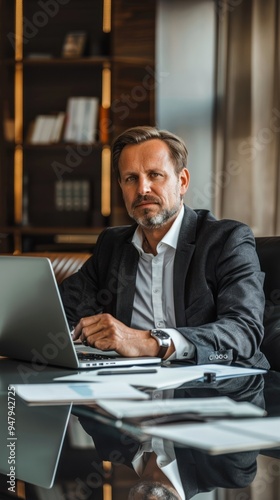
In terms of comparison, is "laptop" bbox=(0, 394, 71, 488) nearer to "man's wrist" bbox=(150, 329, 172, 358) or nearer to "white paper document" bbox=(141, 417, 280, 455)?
"white paper document" bbox=(141, 417, 280, 455)

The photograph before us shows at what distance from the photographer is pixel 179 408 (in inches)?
47.1

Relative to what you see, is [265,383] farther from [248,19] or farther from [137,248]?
[248,19]

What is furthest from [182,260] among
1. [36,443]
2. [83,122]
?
[83,122]

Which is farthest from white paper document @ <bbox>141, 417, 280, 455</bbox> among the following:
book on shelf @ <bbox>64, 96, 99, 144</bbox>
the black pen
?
book on shelf @ <bbox>64, 96, 99, 144</bbox>

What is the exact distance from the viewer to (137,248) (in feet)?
8.18

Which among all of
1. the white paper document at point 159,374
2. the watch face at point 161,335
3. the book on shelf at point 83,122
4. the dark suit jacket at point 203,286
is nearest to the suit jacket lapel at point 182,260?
the dark suit jacket at point 203,286

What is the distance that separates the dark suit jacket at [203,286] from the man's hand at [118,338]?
0.08 m

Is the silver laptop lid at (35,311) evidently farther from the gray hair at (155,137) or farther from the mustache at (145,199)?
the gray hair at (155,137)

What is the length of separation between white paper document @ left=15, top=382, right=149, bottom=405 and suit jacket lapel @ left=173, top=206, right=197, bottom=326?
87 cm

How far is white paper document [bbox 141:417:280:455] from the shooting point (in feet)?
3.27

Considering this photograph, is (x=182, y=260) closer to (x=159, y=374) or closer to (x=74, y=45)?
(x=159, y=374)

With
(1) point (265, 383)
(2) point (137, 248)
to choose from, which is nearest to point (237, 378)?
(1) point (265, 383)

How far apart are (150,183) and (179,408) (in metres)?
1.33

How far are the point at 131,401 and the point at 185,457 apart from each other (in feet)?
0.88
